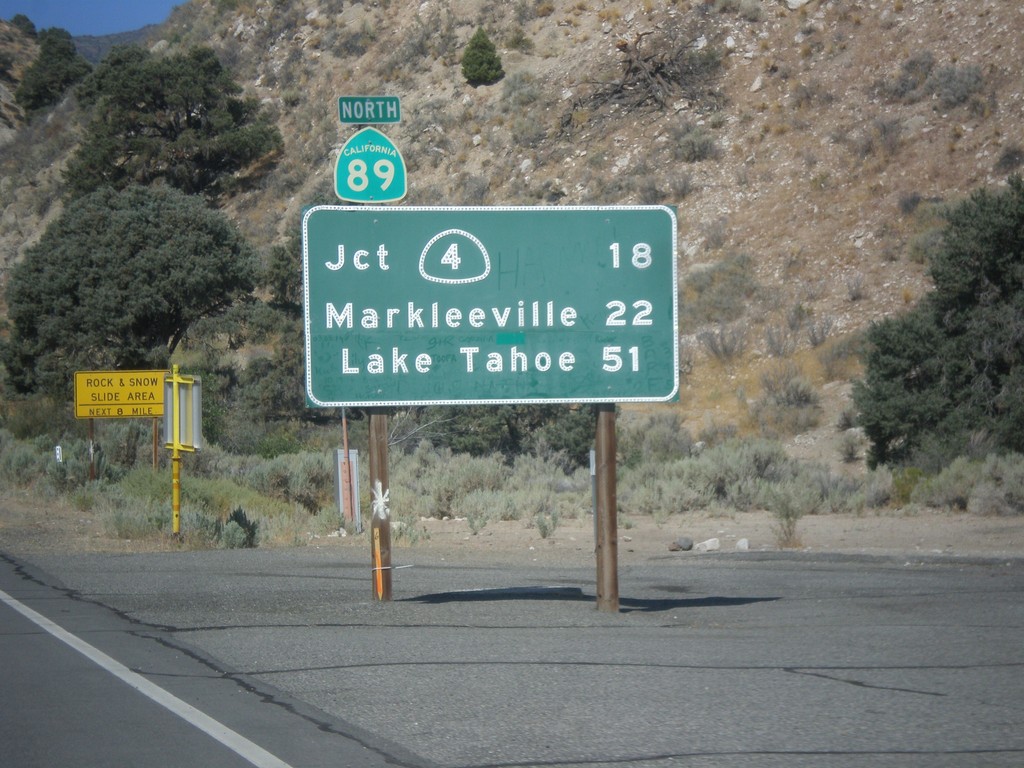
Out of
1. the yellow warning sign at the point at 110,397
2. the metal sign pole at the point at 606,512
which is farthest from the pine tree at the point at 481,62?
the metal sign pole at the point at 606,512

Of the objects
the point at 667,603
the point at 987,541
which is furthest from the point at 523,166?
the point at 667,603

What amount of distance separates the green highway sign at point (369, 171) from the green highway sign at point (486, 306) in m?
0.53

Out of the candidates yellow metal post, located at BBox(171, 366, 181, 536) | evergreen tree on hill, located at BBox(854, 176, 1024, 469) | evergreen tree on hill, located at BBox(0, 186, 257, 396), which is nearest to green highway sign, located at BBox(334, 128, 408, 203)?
yellow metal post, located at BBox(171, 366, 181, 536)

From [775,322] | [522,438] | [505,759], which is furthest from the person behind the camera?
[775,322]

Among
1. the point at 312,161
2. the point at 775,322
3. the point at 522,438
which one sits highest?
the point at 312,161

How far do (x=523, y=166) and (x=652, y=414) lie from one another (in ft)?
53.9

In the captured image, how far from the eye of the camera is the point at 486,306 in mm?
10594

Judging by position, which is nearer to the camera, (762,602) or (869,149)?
(762,602)

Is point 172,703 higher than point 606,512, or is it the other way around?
point 606,512

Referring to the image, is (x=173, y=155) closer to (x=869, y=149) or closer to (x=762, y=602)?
(x=869, y=149)

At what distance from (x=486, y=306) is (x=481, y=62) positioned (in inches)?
1689

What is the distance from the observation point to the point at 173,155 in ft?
178

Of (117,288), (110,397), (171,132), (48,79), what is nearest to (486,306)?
(110,397)

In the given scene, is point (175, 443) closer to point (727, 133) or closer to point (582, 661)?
point (582, 661)
